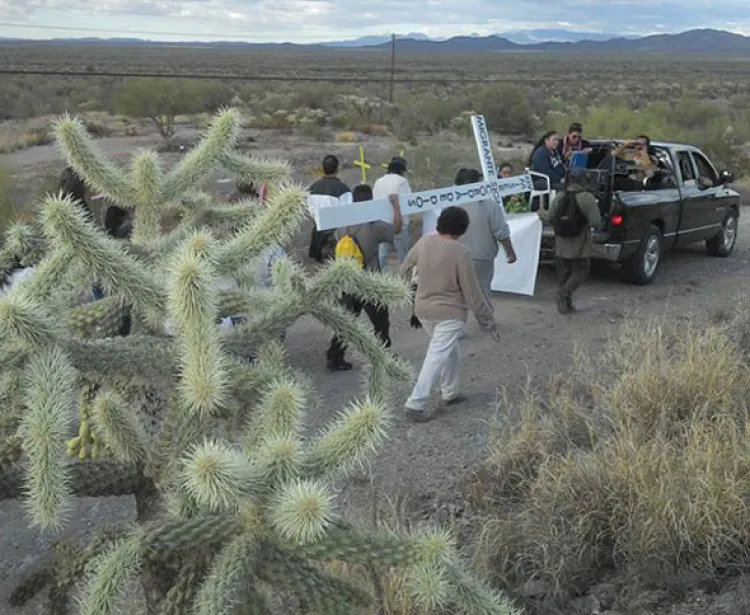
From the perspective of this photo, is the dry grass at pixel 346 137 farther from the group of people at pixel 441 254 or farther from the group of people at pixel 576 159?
the group of people at pixel 441 254

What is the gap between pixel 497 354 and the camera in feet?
28.1

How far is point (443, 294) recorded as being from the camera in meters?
6.76

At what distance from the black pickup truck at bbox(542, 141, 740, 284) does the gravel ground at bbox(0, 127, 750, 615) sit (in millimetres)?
482

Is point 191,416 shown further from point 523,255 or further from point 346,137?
point 346,137

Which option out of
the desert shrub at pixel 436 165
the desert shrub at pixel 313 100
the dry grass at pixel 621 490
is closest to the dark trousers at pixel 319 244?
the dry grass at pixel 621 490

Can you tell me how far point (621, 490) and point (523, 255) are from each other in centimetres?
598

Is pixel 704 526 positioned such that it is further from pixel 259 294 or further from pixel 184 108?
pixel 184 108

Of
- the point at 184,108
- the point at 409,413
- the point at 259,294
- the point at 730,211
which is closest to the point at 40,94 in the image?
the point at 184,108

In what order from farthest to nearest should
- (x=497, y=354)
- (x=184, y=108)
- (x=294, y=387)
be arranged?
1. (x=184, y=108)
2. (x=497, y=354)
3. (x=294, y=387)

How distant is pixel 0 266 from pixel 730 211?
11824mm

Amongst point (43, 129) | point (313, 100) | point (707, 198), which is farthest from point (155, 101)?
point (707, 198)

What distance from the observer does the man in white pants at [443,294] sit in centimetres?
666

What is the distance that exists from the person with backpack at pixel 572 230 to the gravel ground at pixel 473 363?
35 centimetres

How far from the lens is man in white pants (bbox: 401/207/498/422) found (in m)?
6.66
